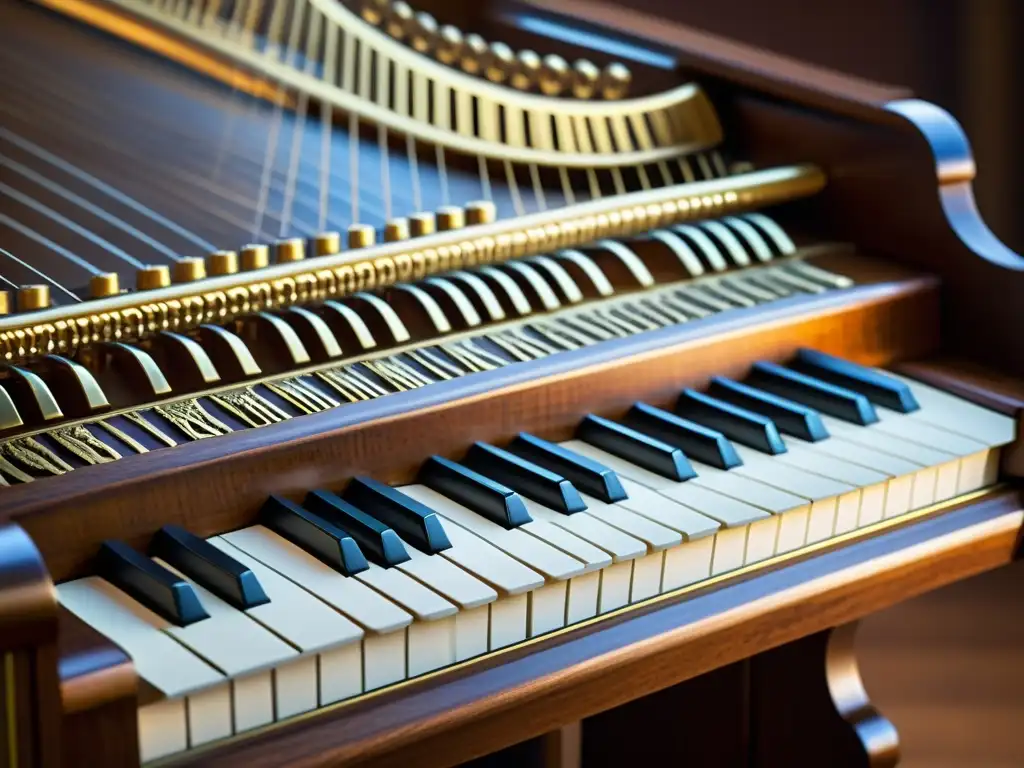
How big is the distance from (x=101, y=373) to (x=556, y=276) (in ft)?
1.82

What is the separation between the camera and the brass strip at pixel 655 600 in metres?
1.18

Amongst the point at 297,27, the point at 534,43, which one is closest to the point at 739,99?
the point at 534,43

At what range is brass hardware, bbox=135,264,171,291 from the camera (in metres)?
1.49

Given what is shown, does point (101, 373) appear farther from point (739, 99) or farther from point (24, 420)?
point (739, 99)

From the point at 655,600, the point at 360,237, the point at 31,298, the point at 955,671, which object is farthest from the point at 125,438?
the point at 955,671

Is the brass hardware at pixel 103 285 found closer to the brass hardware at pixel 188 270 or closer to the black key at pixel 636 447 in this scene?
the brass hardware at pixel 188 270

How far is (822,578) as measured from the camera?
1.50 metres

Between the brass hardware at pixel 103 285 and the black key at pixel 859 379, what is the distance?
0.81 m

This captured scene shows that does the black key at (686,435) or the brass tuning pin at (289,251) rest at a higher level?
the brass tuning pin at (289,251)

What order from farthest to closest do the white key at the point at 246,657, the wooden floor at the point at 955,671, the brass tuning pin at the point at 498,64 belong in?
the wooden floor at the point at 955,671 → the brass tuning pin at the point at 498,64 → the white key at the point at 246,657

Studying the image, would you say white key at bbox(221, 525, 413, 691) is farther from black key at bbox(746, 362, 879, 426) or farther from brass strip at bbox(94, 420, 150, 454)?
black key at bbox(746, 362, 879, 426)

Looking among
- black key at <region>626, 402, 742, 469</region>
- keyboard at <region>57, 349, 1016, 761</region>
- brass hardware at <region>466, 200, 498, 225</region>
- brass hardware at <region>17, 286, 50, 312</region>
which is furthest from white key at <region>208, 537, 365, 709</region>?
brass hardware at <region>466, 200, 498, 225</region>

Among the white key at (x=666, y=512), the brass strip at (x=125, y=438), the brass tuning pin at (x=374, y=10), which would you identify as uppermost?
the brass tuning pin at (x=374, y=10)

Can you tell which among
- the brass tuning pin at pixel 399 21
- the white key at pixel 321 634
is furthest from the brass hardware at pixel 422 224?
the white key at pixel 321 634
